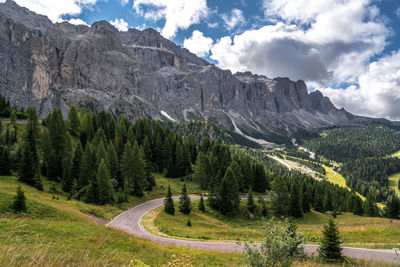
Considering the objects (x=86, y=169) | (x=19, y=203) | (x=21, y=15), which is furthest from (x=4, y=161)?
(x=21, y=15)

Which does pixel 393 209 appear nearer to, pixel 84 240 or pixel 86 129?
pixel 84 240

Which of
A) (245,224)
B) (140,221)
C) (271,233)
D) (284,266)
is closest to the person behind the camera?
(284,266)

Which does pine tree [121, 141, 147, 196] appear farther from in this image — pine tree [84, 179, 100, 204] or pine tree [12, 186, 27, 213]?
pine tree [12, 186, 27, 213]

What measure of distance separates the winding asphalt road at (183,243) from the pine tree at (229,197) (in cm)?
1079

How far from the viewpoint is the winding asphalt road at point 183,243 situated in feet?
57.7

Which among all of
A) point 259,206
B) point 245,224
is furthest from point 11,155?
point 259,206

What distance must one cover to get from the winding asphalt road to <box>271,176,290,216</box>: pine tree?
20905 mm

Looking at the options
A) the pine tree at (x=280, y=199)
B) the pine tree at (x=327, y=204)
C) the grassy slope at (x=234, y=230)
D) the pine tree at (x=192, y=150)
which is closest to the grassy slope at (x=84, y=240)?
the grassy slope at (x=234, y=230)

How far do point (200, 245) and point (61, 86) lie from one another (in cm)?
21819

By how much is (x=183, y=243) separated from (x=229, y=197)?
90.1ft

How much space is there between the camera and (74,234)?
15688 millimetres

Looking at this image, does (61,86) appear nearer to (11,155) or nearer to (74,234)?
(11,155)

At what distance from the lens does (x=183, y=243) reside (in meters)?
23.9

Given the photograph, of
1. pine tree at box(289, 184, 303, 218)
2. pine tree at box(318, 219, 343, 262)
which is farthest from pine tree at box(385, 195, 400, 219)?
pine tree at box(318, 219, 343, 262)
